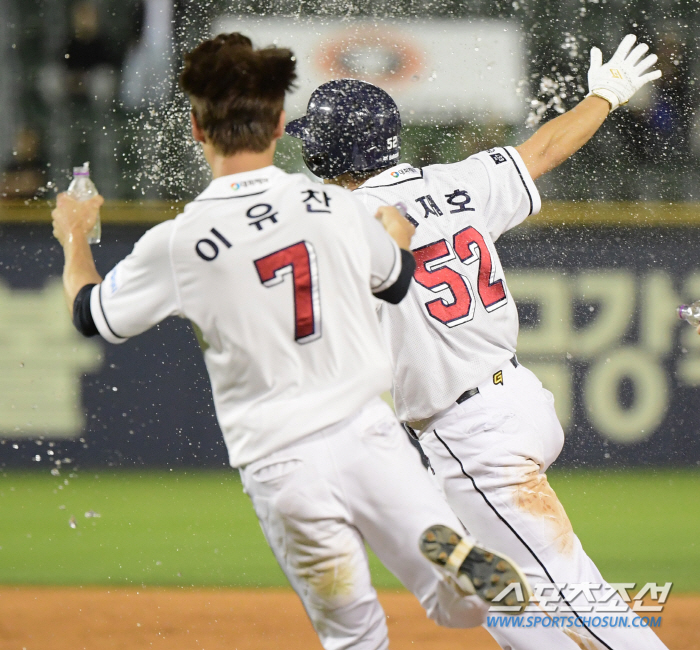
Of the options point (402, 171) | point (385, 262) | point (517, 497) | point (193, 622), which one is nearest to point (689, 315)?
point (517, 497)

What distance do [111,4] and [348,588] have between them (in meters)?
6.03

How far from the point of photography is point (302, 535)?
2174 millimetres

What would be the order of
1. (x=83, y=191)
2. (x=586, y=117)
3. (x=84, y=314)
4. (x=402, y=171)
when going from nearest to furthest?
(x=84, y=314) < (x=83, y=191) < (x=402, y=171) < (x=586, y=117)

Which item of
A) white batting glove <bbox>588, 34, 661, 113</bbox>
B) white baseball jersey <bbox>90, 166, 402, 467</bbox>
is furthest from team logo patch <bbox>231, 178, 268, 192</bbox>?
white batting glove <bbox>588, 34, 661, 113</bbox>

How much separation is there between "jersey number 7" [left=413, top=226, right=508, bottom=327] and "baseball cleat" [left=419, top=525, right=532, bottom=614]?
810 mm

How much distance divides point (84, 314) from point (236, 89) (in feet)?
2.15

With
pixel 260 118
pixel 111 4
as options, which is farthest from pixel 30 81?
pixel 260 118

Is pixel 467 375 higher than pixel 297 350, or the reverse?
pixel 297 350

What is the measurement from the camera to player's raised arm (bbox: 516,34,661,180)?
306cm

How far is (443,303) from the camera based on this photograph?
9.04 feet

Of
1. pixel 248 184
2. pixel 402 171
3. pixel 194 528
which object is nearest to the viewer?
pixel 248 184

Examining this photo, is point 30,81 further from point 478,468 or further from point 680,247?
point 478,468

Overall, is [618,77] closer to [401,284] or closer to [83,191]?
[401,284]

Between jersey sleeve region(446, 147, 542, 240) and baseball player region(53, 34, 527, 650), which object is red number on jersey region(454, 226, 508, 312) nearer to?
jersey sleeve region(446, 147, 542, 240)
